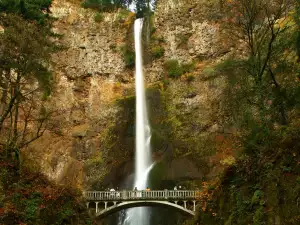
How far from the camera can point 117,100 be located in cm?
4184

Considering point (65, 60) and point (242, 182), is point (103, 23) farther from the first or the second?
point (242, 182)

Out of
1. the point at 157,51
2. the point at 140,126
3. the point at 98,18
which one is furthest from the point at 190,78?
the point at 98,18

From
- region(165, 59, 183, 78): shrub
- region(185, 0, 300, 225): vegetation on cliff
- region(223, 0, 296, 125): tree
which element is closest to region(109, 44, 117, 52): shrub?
region(165, 59, 183, 78): shrub

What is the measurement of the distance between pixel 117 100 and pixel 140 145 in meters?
8.16

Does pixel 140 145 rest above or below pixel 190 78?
below

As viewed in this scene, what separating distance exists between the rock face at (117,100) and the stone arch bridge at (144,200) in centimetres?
423

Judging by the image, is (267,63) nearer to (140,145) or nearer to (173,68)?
(140,145)

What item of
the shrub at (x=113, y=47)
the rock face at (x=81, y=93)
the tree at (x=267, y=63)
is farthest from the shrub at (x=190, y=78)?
the tree at (x=267, y=63)

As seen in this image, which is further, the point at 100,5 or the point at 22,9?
the point at 100,5

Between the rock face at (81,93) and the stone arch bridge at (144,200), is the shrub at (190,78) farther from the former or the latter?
the stone arch bridge at (144,200)

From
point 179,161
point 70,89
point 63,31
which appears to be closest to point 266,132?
point 179,161

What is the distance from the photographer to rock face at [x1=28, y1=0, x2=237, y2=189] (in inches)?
1378

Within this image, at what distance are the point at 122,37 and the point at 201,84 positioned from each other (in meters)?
13.8

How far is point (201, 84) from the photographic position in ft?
134
